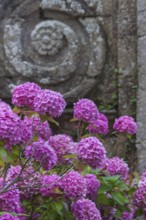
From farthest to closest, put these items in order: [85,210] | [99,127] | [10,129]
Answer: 1. [99,127]
2. [85,210]
3. [10,129]

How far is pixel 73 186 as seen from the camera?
1.82 metres

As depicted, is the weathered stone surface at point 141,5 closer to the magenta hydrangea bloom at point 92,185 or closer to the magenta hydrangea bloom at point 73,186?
the magenta hydrangea bloom at point 92,185

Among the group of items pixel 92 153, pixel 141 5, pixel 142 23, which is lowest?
pixel 92 153

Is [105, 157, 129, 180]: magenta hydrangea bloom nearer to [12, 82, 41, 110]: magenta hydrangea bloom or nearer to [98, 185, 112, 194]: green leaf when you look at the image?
[98, 185, 112, 194]: green leaf

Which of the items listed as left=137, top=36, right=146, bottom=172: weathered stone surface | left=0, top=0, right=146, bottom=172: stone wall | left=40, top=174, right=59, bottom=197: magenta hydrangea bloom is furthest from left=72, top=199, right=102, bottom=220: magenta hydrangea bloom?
left=0, top=0, right=146, bottom=172: stone wall

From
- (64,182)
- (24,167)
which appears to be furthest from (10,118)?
(64,182)

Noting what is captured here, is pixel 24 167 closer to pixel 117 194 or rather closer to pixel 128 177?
pixel 117 194

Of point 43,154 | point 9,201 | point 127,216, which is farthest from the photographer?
point 127,216

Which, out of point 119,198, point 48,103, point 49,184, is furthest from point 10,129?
point 119,198

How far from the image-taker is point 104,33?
395 cm

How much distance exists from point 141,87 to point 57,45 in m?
0.67

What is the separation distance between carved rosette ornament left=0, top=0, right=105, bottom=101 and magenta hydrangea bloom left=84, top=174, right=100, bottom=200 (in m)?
1.92

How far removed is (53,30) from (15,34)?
30 centimetres

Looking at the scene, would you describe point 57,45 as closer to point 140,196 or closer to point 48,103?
point 140,196
